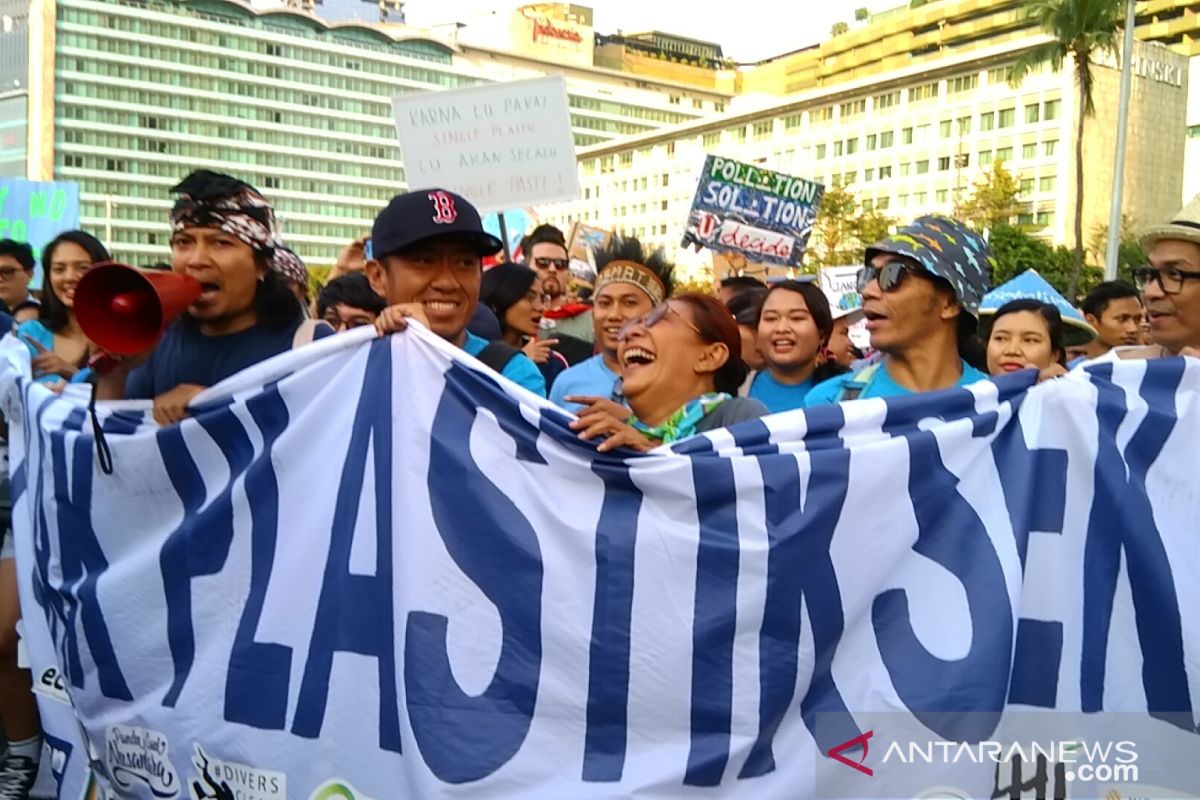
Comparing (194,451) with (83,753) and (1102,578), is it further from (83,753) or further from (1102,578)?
(1102,578)

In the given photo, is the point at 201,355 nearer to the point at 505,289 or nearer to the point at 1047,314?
the point at 505,289

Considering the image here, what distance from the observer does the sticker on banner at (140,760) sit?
3174mm

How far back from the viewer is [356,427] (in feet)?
9.98

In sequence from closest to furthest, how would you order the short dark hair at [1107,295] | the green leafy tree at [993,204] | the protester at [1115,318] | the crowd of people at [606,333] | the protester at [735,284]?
the crowd of people at [606,333], the protester at [1115,318], the short dark hair at [1107,295], the protester at [735,284], the green leafy tree at [993,204]

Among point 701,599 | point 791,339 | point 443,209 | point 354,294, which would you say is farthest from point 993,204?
point 701,599

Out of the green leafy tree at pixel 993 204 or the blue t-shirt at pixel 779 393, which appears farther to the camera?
the green leafy tree at pixel 993 204

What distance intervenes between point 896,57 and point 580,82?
1596 inches

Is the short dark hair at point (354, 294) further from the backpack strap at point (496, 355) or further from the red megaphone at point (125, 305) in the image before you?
the red megaphone at point (125, 305)

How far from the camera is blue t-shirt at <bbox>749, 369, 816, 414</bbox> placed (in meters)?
4.58

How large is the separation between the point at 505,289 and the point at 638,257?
72cm

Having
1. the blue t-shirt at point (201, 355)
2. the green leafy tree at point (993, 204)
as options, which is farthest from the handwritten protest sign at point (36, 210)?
the green leafy tree at point (993, 204)

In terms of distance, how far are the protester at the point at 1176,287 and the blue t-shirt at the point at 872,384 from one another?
50cm

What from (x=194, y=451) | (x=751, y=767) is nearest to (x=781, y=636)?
(x=751, y=767)

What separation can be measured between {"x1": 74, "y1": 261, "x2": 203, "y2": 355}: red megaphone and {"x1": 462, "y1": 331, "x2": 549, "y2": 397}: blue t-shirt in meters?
0.79
